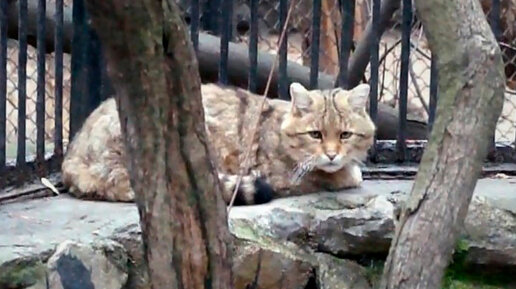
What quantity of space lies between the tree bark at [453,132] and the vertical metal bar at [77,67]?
206cm

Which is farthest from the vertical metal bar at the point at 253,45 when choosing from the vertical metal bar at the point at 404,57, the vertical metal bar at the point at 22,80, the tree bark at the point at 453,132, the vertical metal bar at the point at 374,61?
the tree bark at the point at 453,132

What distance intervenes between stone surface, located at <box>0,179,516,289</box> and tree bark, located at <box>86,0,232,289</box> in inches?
42.8

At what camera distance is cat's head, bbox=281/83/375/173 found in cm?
363

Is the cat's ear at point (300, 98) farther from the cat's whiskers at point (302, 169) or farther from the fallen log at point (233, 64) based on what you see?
the fallen log at point (233, 64)

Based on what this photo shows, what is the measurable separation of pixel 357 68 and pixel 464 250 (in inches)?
48.8

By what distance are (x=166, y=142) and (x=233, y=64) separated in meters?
2.64

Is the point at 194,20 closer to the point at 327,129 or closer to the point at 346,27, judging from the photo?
the point at 346,27

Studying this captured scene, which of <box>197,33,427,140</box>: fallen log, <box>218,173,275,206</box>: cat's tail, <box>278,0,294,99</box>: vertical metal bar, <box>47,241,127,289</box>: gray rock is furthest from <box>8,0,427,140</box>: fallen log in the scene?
<box>47,241,127,289</box>: gray rock

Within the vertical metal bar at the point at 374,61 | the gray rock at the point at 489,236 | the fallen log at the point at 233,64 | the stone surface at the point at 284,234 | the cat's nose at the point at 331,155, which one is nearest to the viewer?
the stone surface at the point at 284,234

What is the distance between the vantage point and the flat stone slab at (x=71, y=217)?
9.82ft

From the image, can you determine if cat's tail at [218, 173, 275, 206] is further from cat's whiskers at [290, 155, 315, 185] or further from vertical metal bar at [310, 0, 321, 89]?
vertical metal bar at [310, 0, 321, 89]

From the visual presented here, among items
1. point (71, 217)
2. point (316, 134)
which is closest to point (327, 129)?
point (316, 134)

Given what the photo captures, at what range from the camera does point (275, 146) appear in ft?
12.2

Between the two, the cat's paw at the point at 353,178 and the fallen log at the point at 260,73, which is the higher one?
the fallen log at the point at 260,73
